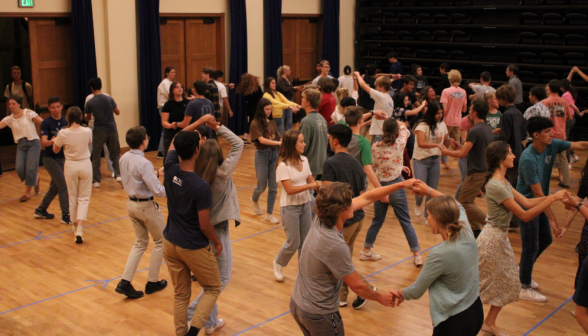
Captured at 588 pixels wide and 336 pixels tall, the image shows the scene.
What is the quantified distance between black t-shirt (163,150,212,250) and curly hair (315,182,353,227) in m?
1.07

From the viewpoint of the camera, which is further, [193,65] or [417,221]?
[193,65]

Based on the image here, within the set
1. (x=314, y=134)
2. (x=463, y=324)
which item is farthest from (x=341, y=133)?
(x=463, y=324)

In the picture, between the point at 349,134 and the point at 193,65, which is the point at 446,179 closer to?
the point at 349,134

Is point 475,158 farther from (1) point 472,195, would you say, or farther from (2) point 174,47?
(2) point 174,47

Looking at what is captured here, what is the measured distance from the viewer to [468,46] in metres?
14.0

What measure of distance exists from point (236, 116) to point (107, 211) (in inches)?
227

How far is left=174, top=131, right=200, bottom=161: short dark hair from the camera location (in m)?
3.94

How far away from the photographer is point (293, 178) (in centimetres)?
497

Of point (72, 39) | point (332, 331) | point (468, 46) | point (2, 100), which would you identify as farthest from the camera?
point (468, 46)

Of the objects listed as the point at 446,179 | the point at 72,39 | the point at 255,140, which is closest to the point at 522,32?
the point at 446,179

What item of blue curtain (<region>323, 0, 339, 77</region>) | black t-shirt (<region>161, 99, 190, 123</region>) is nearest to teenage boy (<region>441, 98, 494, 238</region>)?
black t-shirt (<region>161, 99, 190, 123</region>)

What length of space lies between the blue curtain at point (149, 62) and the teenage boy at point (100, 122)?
2.43 m

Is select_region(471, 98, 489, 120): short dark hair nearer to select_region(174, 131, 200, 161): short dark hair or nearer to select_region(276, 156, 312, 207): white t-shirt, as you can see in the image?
select_region(276, 156, 312, 207): white t-shirt

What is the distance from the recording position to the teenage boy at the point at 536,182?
16.0ft
